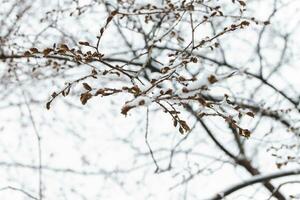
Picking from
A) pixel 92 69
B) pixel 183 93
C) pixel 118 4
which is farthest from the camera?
pixel 118 4

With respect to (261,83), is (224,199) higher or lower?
lower

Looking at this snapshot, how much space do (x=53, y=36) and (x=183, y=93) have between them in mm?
5861

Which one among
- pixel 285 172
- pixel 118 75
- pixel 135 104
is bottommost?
pixel 135 104

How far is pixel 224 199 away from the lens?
479 cm

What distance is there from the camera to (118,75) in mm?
2328

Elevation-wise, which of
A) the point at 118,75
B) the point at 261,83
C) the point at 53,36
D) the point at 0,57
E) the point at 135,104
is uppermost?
the point at 53,36

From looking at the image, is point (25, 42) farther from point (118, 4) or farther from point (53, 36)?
point (53, 36)

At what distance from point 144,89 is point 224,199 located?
3112 millimetres

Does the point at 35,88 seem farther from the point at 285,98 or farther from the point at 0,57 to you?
the point at 285,98

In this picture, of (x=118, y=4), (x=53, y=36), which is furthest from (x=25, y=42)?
(x=53, y=36)

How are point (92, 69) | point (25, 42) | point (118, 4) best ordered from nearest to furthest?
point (92, 69) < point (118, 4) < point (25, 42)

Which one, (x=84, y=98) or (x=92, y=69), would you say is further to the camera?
(x=92, y=69)

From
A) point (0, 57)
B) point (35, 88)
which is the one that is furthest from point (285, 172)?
point (35, 88)

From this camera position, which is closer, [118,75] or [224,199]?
[118,75]
